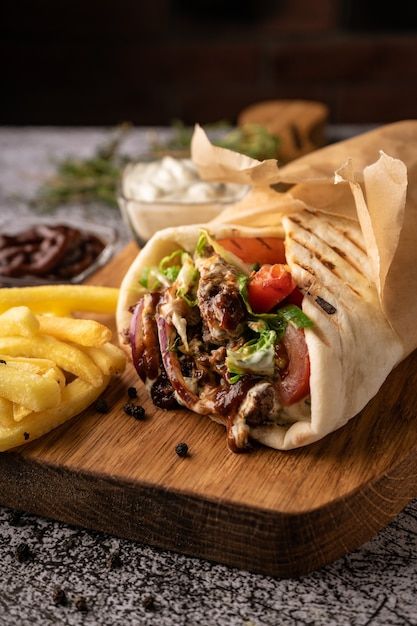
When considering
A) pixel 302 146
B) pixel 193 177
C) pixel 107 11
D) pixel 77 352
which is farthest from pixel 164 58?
pixel 77 352

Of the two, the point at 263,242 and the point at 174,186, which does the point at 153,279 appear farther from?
the point at 174,186

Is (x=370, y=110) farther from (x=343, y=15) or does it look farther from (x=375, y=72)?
(x=343, y=15)

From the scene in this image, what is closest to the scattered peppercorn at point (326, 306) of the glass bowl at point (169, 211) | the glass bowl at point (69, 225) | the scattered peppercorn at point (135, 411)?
the scattered peppercorn at point (135, 411)

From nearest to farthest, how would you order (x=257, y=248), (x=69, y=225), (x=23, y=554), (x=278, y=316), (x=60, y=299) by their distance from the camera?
(x=23, y=554)
(x=278, y=316)
(x=257, y=248)
(x=60, y=299)
(x=69, y=225)

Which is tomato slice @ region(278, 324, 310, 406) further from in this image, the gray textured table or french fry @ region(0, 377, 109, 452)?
french fry @ region(0, 377, 109, 452)

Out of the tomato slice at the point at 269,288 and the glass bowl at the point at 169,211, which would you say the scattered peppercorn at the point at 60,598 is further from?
the glass bowl at the point at 169,211

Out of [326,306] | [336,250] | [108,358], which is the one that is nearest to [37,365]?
[108,358]

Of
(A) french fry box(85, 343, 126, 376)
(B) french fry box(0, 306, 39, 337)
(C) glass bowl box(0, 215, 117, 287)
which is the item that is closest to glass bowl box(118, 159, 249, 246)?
(C) glass bowl box(0, 215, 117, 287)
